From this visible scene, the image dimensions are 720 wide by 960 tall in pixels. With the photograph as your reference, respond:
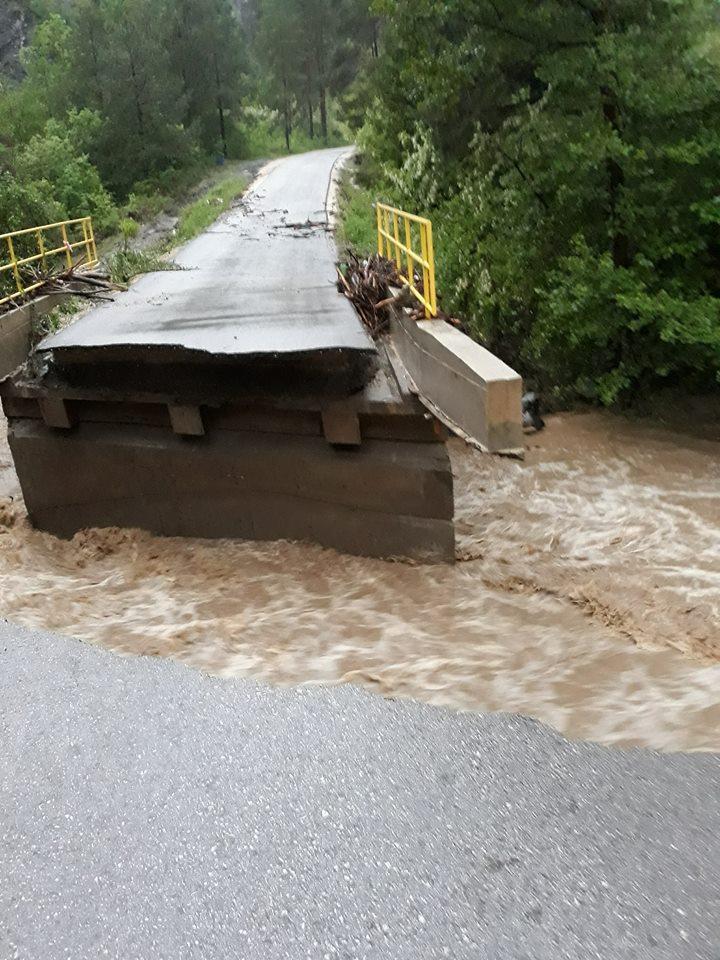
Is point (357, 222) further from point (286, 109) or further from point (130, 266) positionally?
point (286, 109)

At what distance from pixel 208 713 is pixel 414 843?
158 centimetres

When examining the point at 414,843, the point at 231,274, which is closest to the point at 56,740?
the point at 414,843

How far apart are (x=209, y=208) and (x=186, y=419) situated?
1700 centimetres

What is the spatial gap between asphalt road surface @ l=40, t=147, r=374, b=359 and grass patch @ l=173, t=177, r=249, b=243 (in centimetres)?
344

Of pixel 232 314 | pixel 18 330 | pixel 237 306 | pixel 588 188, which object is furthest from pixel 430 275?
pixel 18 330

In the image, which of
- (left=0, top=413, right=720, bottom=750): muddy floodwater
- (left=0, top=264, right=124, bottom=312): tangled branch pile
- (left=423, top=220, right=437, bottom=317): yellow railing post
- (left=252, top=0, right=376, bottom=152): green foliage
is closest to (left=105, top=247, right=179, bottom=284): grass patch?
(left=0, top=264, right=124, bottom=312): tangled branch pile

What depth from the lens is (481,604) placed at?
5938 mm

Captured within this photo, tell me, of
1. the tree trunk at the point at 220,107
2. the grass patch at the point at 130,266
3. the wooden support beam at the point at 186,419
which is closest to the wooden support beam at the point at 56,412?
the wooden support beam at the point at 186,419

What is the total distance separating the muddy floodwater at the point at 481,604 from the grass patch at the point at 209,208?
1145 cm

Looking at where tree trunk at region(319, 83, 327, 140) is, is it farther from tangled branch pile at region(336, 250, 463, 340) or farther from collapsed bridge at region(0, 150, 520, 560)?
collapsed bridge at region(0, 150, 520, 560)

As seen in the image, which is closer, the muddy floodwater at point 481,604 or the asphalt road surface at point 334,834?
the asphalt road surface at point 334,834

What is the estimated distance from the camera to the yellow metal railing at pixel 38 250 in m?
11.3

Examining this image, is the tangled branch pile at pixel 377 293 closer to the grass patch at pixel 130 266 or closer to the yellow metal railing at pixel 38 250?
the grass patch at pixel 130 266

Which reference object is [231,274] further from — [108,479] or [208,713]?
[208,713]
